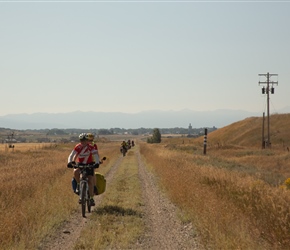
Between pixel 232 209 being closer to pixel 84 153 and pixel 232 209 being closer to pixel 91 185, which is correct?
pixel 91 185

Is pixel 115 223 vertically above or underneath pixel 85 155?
underneath

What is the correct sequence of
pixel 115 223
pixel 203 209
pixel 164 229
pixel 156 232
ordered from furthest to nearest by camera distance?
1. pixel 115 223
2. pixel 203 209
3. pixel 164 229
4. pixel 156 232

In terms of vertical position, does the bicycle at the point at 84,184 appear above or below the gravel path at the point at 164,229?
above

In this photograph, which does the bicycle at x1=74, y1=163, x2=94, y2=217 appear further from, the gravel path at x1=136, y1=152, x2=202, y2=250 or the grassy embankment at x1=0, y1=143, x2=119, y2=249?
the gravel path at x1=136, y1=152, x2=202, y2=250

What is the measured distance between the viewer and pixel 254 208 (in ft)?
27.2

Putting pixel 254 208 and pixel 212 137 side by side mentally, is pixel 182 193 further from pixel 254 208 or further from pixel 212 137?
pixel 212 137

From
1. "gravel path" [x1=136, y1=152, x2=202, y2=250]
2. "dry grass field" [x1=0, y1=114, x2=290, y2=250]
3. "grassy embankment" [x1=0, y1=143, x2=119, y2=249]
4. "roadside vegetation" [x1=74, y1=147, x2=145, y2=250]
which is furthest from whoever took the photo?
"gravel path" [x1=136, y1=152, x2=202, y2=250]

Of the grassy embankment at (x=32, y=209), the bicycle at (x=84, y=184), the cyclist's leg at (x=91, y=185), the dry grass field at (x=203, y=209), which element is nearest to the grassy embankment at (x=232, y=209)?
the dry grass field at (x=203, y=209)

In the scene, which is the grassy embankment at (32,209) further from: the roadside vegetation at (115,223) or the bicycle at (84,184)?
the roadside vegetation at (115,223)

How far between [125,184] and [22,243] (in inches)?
427

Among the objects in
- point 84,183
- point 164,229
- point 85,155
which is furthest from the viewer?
point 85,155

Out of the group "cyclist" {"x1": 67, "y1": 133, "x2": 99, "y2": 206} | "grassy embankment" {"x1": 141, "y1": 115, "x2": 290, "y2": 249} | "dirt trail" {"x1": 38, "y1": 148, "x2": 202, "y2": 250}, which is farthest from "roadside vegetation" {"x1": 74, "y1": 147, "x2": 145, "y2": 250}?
"grassy embankment" {"x1": 141, "y1": 115, "x2": 290, "y2": 249}

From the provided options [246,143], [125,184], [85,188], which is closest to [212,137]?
[246,143]

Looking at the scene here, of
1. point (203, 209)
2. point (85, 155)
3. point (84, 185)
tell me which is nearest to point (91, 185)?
point (84, 185)
